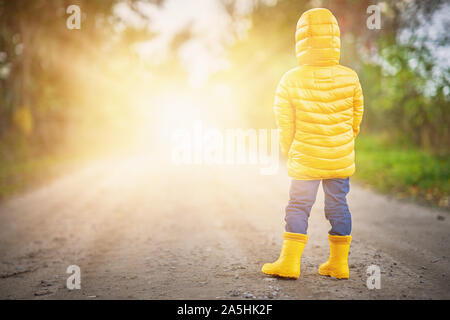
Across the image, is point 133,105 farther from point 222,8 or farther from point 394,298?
point 394,298

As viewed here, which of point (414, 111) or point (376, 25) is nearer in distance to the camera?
point (376, 25)

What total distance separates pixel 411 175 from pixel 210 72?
75.0 feet

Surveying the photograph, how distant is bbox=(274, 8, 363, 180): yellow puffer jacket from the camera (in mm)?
A: 3246

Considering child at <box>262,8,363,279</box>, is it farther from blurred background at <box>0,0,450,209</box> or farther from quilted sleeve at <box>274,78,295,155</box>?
blurred background at <box>0,0,450,209</box>

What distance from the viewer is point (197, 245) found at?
461 cm

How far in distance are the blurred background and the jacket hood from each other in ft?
15.2

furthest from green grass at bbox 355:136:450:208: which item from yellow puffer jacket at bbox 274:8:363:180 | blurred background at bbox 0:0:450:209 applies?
yellow puffer jacket at bbox 274:8:363:180

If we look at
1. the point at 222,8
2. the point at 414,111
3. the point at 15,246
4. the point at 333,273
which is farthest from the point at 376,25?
the point at 222,8

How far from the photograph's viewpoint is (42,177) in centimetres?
1155

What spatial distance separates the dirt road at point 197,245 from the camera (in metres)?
3.25

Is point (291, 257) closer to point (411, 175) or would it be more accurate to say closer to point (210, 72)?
point (411, 175)

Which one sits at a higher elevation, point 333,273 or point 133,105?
point 133,105

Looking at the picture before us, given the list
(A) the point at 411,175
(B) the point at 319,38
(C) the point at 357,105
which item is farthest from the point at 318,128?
(A) the point at 411,175

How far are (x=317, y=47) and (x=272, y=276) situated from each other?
2.06 m
